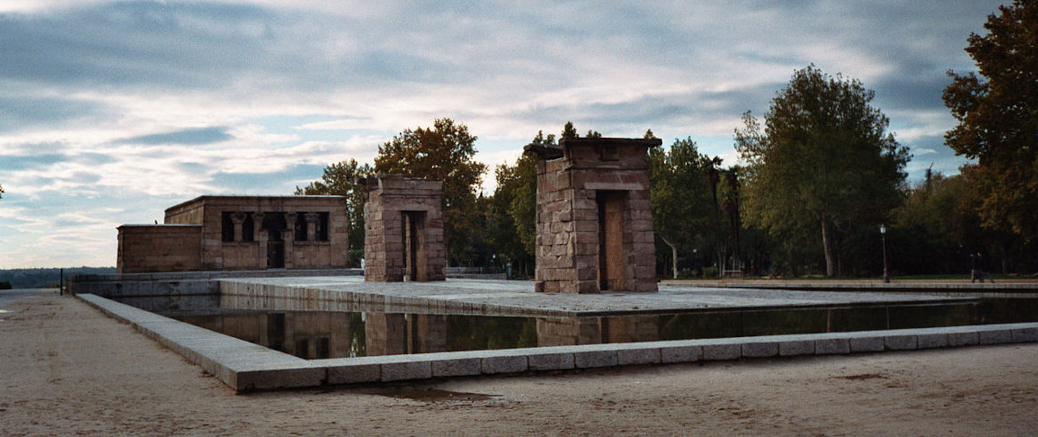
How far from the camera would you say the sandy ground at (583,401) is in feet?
17.7

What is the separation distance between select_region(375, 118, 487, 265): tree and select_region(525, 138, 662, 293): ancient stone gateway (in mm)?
35561

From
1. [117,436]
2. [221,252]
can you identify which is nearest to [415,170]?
[221,252]

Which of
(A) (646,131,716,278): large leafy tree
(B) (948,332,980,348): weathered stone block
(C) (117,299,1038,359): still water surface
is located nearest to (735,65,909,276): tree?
(A) (646,131,716,278): large leafy tree

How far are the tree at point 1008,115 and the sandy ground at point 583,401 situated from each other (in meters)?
23.9

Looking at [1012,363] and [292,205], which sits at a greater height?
[292,205]

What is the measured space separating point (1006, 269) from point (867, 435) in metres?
55.7

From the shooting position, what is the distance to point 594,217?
2052cm

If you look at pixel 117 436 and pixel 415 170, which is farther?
pixel 415 170

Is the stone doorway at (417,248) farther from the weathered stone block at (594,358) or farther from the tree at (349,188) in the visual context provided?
the tree at (349,188)

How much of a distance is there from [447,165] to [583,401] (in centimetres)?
5189

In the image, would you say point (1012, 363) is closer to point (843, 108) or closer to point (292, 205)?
point (843, 108)

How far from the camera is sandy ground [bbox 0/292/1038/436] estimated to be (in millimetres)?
5391

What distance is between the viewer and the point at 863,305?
16.0 meters

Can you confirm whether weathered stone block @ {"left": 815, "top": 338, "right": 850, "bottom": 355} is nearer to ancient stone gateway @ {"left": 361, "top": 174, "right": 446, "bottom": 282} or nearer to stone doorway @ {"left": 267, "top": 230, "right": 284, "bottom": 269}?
ancient stone gateway @ {"left": 361, "top": 174, "right": 446, "bottom": 282}
